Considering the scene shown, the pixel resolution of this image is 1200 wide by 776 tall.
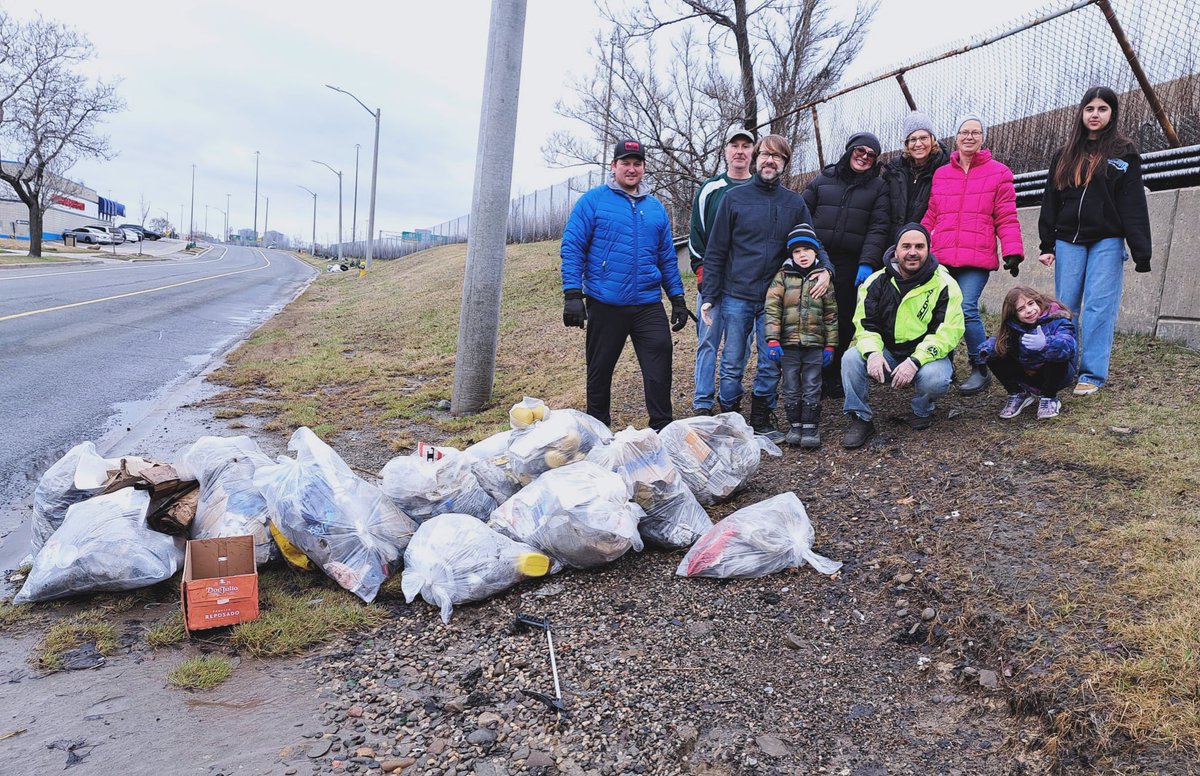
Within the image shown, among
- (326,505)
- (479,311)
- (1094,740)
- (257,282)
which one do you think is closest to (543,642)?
(326,505)

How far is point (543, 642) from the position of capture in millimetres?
2867

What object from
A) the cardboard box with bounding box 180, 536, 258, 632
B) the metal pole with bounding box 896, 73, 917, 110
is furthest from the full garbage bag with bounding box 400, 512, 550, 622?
the metal pole with bounding box 896, 73, 917, 110

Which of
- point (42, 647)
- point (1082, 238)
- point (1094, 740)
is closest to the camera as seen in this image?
point (1094, 740)

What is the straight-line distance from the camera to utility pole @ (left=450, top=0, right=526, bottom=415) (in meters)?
6.38

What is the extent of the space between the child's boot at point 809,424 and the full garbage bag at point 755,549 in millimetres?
1328

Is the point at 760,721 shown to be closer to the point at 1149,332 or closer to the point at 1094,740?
the point at 1094,740

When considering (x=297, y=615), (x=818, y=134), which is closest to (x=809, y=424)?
(x=297, y=615)

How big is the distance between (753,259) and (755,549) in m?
2.27

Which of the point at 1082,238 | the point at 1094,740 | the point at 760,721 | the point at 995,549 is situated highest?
the point at 1082,238

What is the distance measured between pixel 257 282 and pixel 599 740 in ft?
97.9

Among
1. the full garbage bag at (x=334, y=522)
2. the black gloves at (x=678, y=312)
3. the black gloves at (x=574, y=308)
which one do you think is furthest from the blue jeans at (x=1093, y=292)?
the full garbage bag at (x=334, y=522)

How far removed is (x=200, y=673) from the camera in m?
2.67

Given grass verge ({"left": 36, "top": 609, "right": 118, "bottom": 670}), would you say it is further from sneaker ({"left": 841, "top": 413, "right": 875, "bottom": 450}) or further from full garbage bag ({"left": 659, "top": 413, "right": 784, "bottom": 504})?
sneaker ({"left": 841, "top": 413, "right": 875, "bottom": 450})

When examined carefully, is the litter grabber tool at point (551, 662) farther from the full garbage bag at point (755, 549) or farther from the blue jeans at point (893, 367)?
the blue jeans at point (893, 367)
